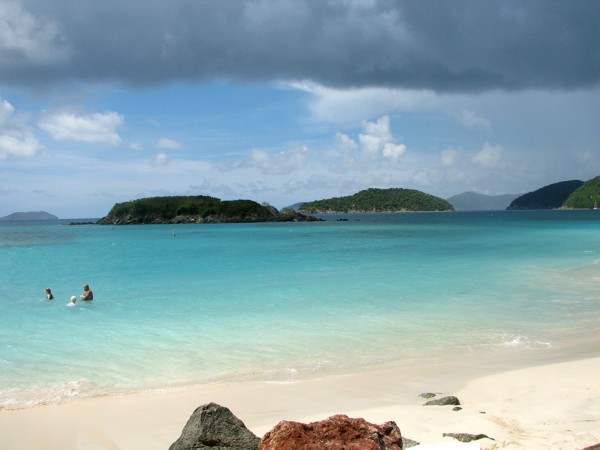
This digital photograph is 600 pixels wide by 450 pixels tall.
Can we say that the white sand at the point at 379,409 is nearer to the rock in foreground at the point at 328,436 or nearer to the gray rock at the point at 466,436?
the gray rock at the point at 466,436

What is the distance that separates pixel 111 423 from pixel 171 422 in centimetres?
90

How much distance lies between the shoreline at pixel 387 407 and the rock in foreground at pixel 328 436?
2.40 meters

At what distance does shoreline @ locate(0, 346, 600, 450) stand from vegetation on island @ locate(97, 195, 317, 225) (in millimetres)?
134957

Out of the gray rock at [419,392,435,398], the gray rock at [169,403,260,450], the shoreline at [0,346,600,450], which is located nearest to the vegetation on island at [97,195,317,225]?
the shoreline at [0,346,600,450]

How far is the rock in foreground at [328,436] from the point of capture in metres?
3.98

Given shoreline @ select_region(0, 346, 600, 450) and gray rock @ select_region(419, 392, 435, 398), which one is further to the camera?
gray rock @ select_region(419, 392, 435, 398)

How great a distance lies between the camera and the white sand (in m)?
6.62

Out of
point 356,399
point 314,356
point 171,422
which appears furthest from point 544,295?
point 171,422

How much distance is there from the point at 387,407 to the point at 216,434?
3544 mm

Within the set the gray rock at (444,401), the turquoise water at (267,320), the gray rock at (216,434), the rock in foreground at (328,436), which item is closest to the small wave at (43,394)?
the turquoise water at (267,320)

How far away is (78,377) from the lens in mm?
10320

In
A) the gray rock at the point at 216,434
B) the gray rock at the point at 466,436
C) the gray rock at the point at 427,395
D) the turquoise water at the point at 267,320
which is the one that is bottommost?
the turquoise water at the point at 267,320

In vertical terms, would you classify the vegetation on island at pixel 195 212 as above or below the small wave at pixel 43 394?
above

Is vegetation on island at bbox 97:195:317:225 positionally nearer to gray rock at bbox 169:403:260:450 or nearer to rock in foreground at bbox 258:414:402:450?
gray rock at bbox 169:403:260:450
